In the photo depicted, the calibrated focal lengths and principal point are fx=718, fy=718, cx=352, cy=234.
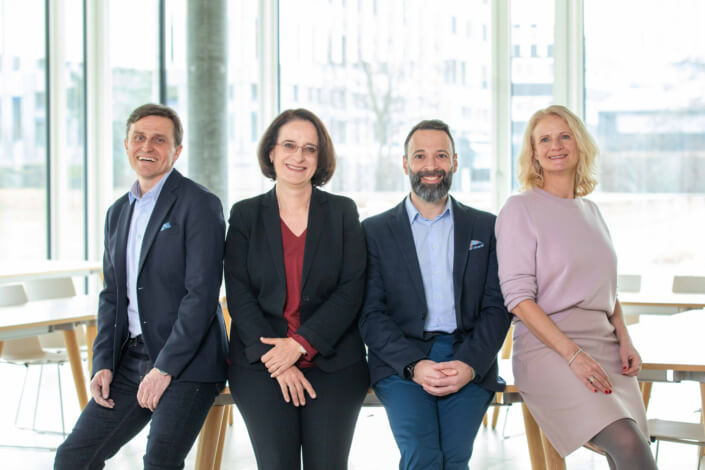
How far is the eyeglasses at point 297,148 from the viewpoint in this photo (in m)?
2.88

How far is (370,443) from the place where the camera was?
4.30 metres

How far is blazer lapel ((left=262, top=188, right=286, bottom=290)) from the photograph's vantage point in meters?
2.75

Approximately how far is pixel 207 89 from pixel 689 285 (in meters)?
4.86

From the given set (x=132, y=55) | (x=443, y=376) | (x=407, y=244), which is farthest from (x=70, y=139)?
(x=443, y=376)

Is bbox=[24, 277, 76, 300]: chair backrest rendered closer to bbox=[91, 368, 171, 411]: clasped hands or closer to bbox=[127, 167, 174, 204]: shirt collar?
bbox=[127, 167, 174, 204]: shirt collar

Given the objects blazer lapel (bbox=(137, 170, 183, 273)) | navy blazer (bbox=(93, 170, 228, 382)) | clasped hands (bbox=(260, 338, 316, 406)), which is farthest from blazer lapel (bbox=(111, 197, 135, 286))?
clasped hands (bbox=(260, 338, 316, 406))

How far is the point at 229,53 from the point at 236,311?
5.36 meters

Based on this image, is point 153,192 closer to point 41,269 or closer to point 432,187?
point 432,187

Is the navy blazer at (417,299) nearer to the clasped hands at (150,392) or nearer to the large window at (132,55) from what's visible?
the clasped hands at (150,392)

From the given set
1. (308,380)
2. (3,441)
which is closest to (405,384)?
(308,380)

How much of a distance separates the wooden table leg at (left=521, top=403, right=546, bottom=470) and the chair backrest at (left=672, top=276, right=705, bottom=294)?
2.98 metres

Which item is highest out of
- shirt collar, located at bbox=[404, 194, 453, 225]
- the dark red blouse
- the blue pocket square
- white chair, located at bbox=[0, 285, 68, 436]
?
shirt collar, located at bbox=[404, 194, 453, 225]

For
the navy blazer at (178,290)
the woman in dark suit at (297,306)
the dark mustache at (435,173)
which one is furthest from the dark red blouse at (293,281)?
the dark mustache at (435,173)

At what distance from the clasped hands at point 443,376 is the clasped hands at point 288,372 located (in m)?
0.41
